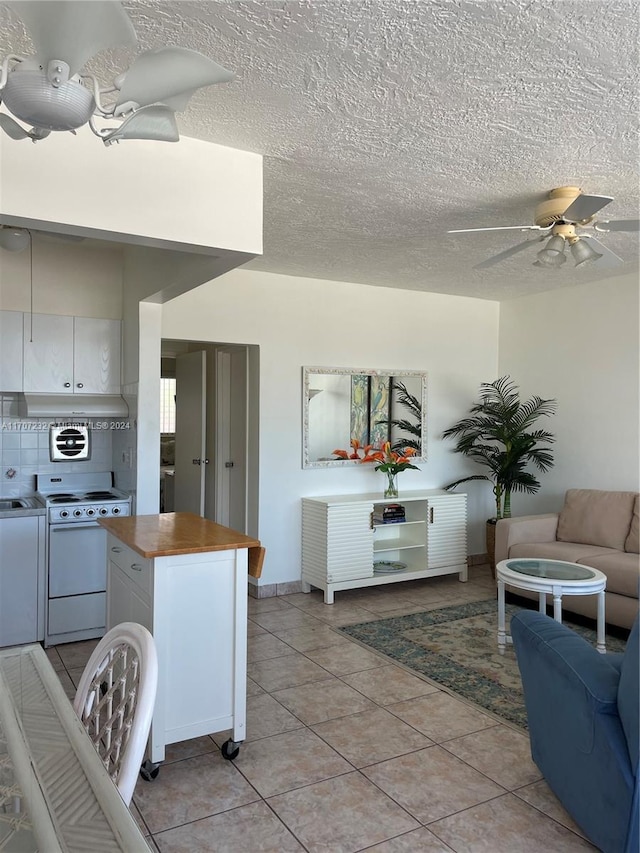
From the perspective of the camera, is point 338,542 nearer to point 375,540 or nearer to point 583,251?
point 375,540

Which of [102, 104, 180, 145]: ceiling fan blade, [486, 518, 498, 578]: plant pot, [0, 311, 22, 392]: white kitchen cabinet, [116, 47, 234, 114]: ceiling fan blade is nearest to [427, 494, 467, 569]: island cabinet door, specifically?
[486, 518, 498, 578]: plant pot

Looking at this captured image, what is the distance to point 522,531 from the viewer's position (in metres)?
5.12

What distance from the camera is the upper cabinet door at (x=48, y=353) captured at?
4.28 meters

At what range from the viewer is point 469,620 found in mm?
4684

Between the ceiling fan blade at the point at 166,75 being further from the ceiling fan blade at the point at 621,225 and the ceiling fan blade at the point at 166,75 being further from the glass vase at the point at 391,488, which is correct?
the glass vase at the point at 391,488

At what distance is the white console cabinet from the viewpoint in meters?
5.16

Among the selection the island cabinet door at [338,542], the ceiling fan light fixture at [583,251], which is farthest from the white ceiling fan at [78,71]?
the island cabinet door at [338,542]

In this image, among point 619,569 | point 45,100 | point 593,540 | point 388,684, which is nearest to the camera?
point 45,100

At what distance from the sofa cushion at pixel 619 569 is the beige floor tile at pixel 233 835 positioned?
2939 millimetres

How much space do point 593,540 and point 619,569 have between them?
2.12 ft

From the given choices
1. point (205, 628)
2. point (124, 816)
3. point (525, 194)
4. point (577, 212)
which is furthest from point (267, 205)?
point (124, 816)

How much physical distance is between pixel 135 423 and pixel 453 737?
273cm

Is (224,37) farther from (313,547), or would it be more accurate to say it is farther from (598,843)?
(313,547)

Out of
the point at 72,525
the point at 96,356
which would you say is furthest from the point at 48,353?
the point at 72,525
